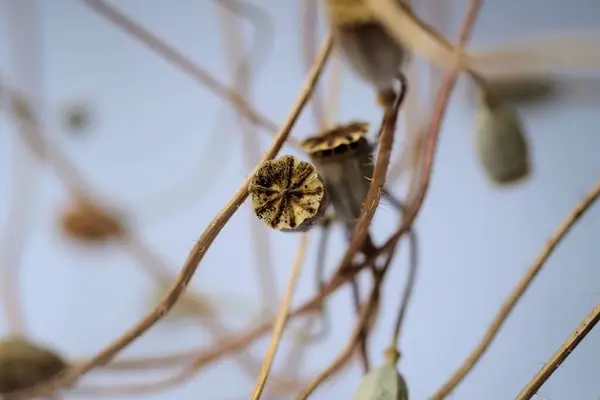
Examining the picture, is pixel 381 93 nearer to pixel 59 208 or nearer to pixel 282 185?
pixel 282 185

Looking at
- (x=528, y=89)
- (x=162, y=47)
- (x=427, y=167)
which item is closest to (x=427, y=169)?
(x=427, y=167)

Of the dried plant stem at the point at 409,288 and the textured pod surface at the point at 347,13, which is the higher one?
the textured pod surface at the point at 347,13

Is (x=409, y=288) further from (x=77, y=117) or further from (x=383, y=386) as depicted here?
(x=77, y=117)

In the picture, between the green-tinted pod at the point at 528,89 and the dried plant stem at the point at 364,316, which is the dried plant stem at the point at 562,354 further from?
the green-tinted pod at the point at 528,89

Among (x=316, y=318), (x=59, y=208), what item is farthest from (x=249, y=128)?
(x=59, y=208)

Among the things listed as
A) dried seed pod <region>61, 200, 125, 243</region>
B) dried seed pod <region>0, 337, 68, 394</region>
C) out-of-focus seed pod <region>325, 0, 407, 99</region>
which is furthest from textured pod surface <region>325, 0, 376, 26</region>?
dried seed pod <region>61, 200, 125, 243</region>

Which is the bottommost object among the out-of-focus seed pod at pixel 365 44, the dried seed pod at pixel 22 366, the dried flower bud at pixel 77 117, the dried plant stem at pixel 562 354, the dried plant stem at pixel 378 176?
the dried plant stem at pixel 562 354

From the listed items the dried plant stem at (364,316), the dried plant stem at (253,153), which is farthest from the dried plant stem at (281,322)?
the dried plant stem at (253,153)

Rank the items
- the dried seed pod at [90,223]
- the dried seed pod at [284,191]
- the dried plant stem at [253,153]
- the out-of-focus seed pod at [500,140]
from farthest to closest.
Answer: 1. the dried seed pod at [90,223]
2. the dried plant stem at [253,153]
3. the out-of-focus seed pod at [500,140]
4. the dried seed pod at [284,191]
